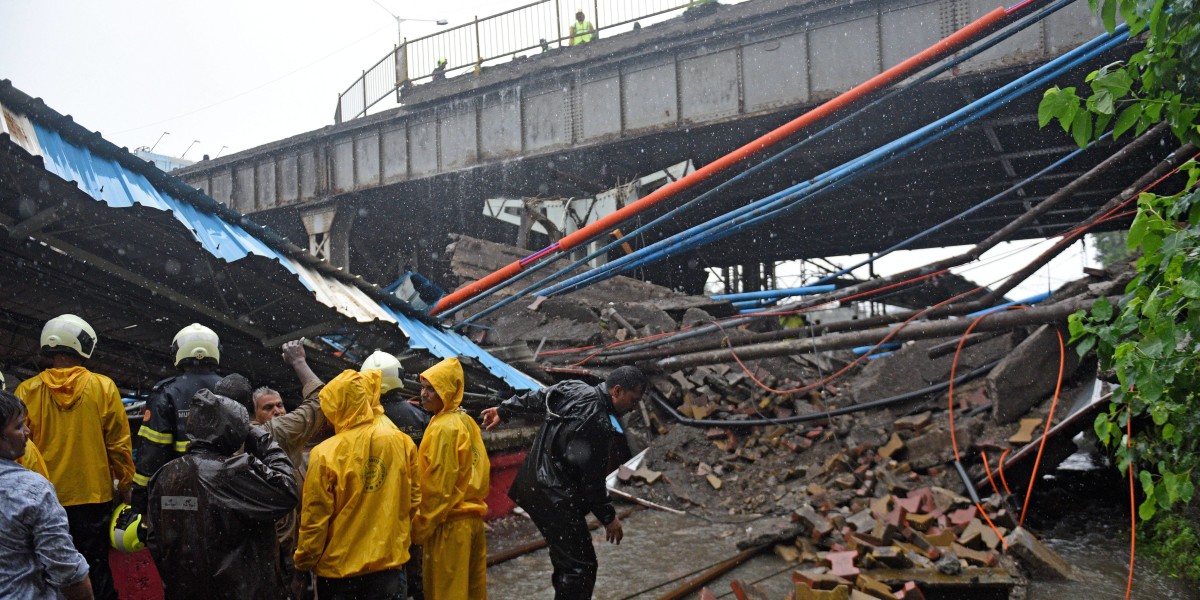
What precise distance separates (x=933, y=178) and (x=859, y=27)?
446 cm

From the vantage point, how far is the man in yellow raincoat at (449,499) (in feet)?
13.2

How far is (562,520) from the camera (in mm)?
4492

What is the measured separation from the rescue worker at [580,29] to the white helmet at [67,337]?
1413 centimetres

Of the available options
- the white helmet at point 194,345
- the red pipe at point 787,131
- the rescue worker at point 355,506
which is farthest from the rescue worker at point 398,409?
the red pipe at point 787,131

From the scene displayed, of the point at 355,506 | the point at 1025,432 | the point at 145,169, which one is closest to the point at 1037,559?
the point at 1025,432

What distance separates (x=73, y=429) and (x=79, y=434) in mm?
39

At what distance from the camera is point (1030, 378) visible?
827 cm

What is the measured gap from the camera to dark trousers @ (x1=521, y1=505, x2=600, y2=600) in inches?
176

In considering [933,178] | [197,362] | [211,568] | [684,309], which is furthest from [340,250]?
[211,568]

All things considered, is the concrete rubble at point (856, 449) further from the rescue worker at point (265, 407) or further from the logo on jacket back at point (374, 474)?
the rescue worker at point (265, 407)

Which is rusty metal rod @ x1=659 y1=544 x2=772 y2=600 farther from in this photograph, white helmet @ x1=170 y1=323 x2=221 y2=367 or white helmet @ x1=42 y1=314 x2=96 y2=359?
white helmet @ x1=42 y1=314 x2=96 y2=359

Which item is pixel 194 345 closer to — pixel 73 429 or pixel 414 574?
pixel 73 429

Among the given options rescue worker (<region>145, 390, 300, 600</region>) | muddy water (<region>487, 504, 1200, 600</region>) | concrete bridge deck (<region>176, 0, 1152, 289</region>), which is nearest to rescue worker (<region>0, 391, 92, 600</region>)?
rescue worker (<region>145, 390, 300, 600</region>)

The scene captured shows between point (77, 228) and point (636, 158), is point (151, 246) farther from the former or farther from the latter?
point (636, 158)
